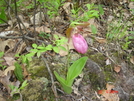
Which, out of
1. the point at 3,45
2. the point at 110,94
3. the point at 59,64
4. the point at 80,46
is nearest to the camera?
the point at 80,46

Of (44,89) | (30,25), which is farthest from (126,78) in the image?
(30,25)

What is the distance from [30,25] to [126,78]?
1622 millimetres

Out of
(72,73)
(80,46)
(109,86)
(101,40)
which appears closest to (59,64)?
(72,73)

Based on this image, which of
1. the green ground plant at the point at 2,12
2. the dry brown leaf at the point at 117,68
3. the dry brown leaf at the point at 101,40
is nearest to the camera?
the green ground plant at the point at 2,12

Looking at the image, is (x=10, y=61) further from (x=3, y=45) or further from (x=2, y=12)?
(x=2, y=12)

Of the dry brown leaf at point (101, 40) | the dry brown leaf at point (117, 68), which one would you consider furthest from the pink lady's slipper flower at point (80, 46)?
the dry brown leaf at point (101, 40)

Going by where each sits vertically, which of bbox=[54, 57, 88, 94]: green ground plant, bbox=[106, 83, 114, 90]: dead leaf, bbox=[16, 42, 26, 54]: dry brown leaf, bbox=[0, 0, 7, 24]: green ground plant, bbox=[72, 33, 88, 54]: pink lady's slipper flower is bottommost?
bbox=[106, 83, 114, 90]: dead leaf

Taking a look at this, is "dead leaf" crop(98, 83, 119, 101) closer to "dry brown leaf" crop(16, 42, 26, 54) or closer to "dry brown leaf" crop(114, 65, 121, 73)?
"dry brown leaf" crop(114, 65, 121, 73)

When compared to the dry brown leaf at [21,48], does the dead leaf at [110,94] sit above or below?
below

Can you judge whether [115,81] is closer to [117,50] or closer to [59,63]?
[117,50]

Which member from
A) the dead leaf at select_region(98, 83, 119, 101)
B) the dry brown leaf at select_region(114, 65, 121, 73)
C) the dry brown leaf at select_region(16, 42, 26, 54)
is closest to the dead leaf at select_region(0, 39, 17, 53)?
the dry brown leaf at select_region(16, 42, 26, 54)

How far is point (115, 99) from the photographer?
1552mm

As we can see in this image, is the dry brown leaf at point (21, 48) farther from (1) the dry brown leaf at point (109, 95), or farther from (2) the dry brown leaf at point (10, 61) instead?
(1) the dry brown leaf at point (109, 95)

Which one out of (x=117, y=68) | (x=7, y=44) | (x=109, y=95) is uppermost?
(x=7, y=44)
